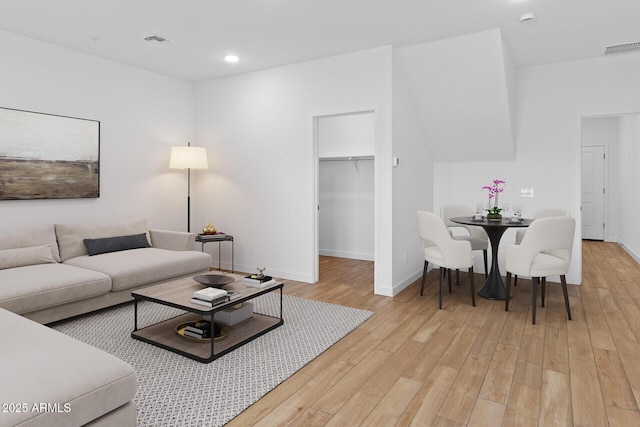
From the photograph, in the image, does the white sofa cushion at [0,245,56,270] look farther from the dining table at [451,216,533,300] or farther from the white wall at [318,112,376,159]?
the dining table at [451,216,533,300]

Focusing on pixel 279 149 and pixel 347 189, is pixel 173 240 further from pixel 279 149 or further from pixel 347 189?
pixel 347 189

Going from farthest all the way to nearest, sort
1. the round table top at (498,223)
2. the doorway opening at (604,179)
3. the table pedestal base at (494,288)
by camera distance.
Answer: the doorway opening at (604,179), the table pedestal base at (494,288), the round table top at (498,223)

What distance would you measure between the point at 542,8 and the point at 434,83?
4.41 feet

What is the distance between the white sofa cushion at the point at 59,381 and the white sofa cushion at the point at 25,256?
1.96 meters

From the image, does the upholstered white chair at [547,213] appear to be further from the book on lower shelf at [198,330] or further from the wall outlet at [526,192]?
the book on lower shelf at [198,330]

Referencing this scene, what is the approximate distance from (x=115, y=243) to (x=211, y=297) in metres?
2.13

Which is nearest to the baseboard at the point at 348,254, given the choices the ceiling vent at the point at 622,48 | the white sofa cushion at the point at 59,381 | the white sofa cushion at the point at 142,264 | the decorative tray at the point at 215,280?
the white sofa cushion at the point at 142,264

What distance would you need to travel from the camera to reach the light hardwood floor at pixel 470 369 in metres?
2.01

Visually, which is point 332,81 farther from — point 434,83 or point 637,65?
point 637,65

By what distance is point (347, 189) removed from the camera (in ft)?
20.6

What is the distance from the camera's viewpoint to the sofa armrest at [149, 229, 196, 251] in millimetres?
4477

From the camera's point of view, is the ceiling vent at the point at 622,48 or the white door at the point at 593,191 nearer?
the ceiling vent at the point at 622,48

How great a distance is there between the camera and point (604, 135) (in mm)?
7918

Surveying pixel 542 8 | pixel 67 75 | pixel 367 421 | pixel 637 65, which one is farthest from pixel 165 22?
pixel 637 65
